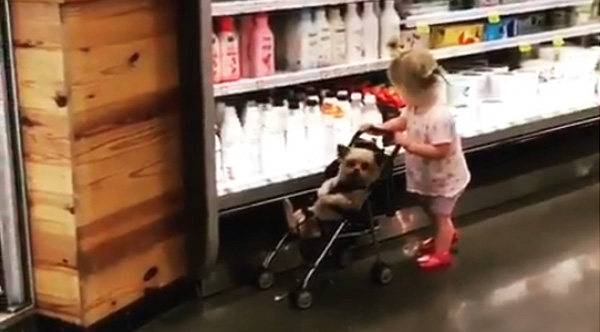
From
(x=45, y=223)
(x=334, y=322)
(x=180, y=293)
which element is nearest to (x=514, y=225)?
(x=334, y=322)

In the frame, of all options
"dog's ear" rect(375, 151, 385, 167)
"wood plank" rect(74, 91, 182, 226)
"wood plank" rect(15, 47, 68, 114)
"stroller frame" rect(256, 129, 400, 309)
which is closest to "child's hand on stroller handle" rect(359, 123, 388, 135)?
"stroller frame" rect(256, 129, 400, 309)

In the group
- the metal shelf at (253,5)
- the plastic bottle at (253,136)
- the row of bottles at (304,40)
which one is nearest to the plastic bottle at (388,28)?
the row of bottles at (304,40)

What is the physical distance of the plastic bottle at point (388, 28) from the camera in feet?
12.7

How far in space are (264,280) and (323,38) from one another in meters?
0.91

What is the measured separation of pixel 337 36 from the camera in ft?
12.4

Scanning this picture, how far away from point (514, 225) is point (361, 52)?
110cm

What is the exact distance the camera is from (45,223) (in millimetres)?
3025

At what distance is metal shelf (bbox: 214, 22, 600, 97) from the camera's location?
3484 millimetres

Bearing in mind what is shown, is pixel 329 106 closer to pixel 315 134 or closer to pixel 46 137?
pixel 315 134

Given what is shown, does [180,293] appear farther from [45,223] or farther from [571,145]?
[571,145]

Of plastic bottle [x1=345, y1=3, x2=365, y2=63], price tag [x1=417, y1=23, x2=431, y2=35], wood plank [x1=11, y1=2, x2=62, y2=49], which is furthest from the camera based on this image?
price tag [x1=417, y1=23, x2=431, y2=35]

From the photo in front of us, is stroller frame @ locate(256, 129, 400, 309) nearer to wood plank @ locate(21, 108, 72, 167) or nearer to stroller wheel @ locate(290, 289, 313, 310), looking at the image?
stroller wheel @ locate(290, 289, 313, 310)

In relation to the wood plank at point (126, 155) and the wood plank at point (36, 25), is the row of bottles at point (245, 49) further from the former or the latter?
the wood plank at point (36, 25)

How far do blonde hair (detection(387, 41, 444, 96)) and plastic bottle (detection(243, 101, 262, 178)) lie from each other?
0.51m
